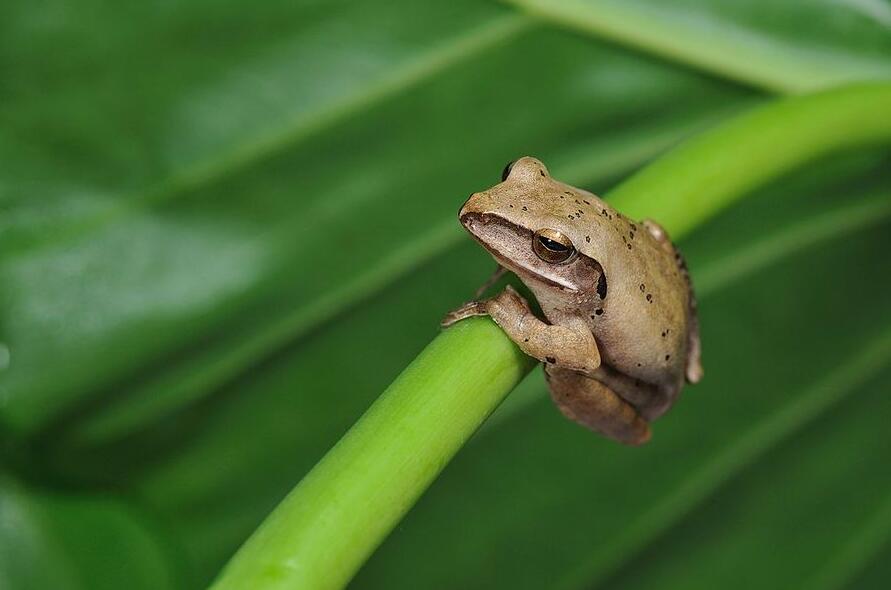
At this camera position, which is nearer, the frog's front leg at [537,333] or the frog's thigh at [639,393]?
the frog's front leg at [537,333]

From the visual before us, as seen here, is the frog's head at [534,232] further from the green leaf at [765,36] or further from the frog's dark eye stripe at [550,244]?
the green leaf at [765,36]

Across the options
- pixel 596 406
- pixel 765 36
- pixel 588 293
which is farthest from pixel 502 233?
pixel 765 36

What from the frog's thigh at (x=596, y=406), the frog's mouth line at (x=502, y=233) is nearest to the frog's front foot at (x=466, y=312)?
the frog's mouth line at (x=502, y=233)

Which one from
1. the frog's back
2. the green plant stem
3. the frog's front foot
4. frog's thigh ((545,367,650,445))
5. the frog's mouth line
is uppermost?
the frog's mouth line

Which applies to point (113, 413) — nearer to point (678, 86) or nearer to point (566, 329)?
point (566, 329)

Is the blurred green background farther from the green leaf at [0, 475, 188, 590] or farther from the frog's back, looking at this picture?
the frog's back

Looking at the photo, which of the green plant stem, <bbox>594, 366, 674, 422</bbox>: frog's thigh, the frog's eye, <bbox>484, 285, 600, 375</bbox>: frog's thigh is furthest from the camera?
<bbox>594, 366, 674, 422</bbox>: frog's thigh

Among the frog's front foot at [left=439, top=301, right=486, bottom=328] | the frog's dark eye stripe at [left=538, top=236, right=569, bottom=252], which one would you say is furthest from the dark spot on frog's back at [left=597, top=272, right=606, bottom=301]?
the frog's front foot at [left=439, top=301, right=486, bottom=328]

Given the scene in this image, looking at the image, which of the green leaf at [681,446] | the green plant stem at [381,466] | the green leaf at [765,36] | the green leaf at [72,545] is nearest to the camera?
the green plant stem at [381,466]

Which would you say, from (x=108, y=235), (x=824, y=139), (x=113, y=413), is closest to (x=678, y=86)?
(x=824, y=139)
